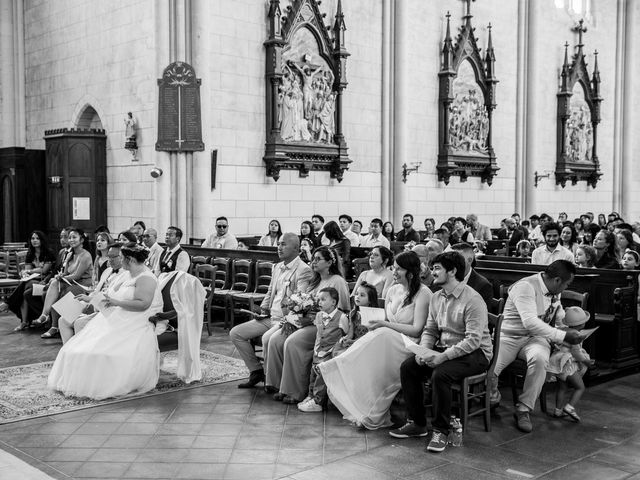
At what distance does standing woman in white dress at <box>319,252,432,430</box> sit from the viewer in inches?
231

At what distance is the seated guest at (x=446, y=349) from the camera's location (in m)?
5.46

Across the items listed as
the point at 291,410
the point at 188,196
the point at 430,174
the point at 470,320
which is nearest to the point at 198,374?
the point at 291,410

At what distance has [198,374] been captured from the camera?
7.27 meters

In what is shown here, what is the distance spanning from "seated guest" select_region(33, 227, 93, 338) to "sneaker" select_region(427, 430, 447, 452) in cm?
576

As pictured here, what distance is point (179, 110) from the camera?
42.9ft

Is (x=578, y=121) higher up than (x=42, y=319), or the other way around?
(x=578, y=121)

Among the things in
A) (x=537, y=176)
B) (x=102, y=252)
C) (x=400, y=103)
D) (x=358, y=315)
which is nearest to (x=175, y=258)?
(x=102, y=252)

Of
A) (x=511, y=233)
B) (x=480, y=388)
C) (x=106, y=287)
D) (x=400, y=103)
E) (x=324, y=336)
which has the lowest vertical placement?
(x=480, y=388)

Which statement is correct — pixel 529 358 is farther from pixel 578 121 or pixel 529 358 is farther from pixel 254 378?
pixel 578 121

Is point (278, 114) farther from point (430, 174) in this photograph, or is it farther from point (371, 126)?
point (430, 174)

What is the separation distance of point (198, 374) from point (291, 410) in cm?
129

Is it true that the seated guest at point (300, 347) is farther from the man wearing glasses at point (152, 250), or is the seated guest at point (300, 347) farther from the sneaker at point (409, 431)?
the man wearing glasses at point (152, 250)

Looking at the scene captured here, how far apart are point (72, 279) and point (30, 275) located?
2.73 feet

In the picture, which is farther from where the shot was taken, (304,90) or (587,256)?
(304,90)
